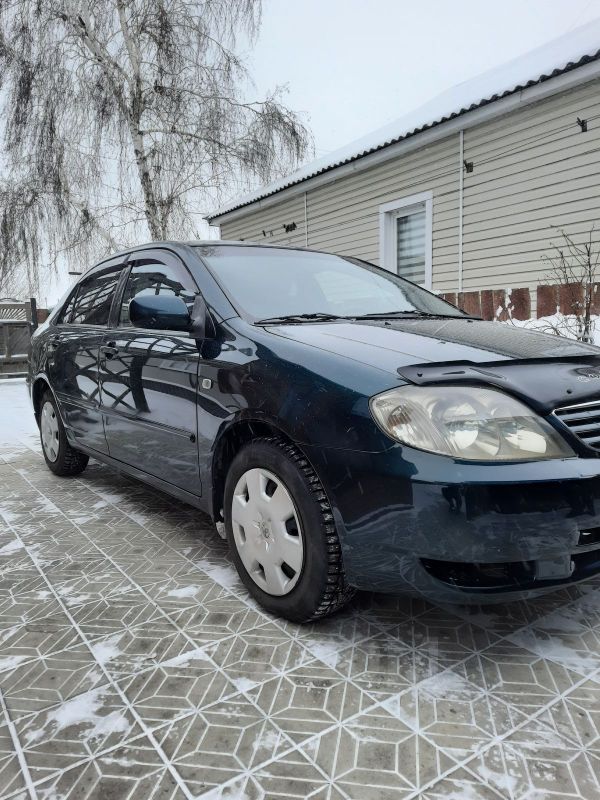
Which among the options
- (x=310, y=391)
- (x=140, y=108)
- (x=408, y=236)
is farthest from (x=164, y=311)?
(x=140, y=108)

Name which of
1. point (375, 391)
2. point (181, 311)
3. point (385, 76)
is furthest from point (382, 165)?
point (385, 76)

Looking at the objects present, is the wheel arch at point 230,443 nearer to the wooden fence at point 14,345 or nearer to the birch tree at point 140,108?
the wooden fence at point 14,345

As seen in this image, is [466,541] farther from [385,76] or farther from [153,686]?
→ [385,76]

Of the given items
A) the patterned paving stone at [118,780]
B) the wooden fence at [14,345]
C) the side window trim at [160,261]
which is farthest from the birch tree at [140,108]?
the patterned paving stone at [118,780]

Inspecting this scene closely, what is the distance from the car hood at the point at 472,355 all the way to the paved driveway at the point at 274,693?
0.87m

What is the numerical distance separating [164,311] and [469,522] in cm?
153

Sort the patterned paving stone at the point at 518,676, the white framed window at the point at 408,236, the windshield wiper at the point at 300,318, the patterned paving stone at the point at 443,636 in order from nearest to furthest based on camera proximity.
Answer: the patterned paving stone at the point at 518,676, the patterned paving stone at the point at 443,636, the windshield wiper at the point at 300,318, the white framed window at the point at 408,236

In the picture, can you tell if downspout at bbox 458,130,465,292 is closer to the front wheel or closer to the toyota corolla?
the toyota corolla

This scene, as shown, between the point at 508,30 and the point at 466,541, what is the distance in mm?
23174

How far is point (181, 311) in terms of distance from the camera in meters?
2.43

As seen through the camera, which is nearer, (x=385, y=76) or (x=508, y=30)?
(x=508, y=30)

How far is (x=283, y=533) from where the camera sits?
2.00 metres

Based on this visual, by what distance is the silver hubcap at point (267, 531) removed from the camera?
198cm

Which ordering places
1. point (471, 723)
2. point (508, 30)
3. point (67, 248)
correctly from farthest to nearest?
point (508, 30)
point (67, 248)
point (471, 723)
